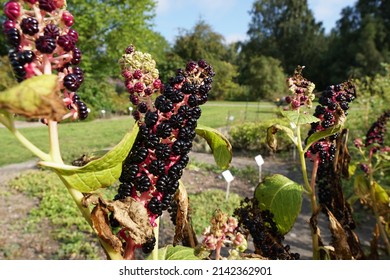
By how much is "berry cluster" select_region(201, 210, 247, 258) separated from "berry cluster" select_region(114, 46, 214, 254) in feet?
0.47

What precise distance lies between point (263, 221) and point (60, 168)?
70 cm

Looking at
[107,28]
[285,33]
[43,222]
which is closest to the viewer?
[43,222]

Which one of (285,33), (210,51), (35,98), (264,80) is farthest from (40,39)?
(285,33)

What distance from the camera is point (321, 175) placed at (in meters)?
1.30

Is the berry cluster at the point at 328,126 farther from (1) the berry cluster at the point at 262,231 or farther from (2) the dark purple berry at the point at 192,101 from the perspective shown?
(2) the dark purple berry at the point at 192,101

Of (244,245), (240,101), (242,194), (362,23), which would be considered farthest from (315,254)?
(362,23)

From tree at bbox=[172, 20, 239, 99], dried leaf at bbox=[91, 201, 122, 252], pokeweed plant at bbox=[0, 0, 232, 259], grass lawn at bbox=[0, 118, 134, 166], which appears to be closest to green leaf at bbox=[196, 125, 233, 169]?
pokeweed plant at bbox=[0, 0, 232, 259]

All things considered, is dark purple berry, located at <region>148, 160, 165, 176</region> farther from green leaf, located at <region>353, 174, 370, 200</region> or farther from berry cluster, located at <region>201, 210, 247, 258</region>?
green leaf, located at <region>353, 174, 370, 200</region>

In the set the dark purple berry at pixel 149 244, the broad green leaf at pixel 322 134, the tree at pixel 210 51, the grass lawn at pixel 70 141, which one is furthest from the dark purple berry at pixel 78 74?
the tree at pixel 210 51

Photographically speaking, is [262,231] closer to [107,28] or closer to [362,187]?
[362,187]

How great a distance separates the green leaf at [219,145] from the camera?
0.95 m

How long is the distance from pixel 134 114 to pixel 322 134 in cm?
61

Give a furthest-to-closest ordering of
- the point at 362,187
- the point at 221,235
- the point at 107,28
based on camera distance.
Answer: the point at 107,28, the point at 362,187, the point at 221,235

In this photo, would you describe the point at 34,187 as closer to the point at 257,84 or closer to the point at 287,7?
the point at 257,84
